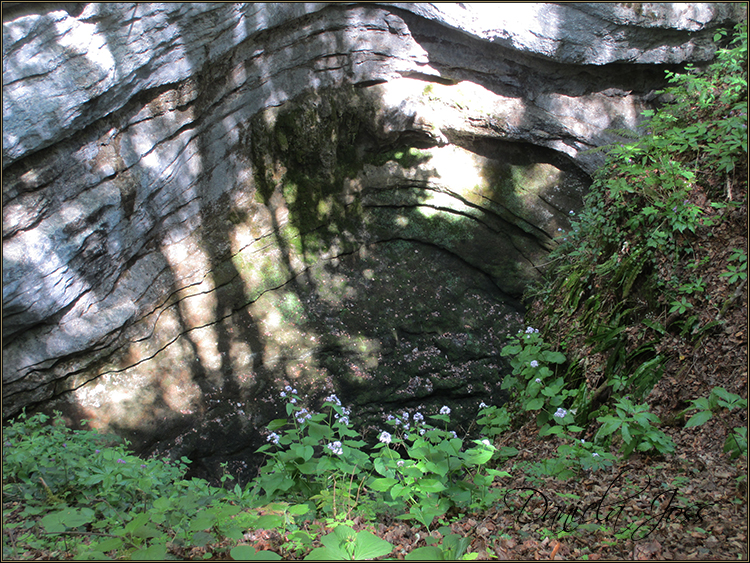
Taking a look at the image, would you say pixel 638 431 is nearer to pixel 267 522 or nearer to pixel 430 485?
pixel 430 485

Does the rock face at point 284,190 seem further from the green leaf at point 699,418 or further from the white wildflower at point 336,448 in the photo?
the green leaf at point 699,418

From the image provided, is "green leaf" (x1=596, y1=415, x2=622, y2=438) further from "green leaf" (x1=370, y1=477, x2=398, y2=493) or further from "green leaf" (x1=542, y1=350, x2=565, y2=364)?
"green leaf" (x1=370, y1=477, x2=398, y2=493)

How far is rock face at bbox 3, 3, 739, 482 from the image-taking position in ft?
14.5

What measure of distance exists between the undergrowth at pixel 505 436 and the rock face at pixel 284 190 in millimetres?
1162

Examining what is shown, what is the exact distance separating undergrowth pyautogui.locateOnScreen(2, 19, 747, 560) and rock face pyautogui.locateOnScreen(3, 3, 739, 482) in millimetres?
1162

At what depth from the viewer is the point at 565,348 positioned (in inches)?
184

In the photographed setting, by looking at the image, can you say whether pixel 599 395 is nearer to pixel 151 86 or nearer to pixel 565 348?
pixel 565 348

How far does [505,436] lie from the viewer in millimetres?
4484

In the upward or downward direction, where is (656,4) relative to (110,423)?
upward

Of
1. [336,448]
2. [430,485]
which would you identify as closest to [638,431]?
[430,485]

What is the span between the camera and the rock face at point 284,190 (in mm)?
4422

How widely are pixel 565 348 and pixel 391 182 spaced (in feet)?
13.2

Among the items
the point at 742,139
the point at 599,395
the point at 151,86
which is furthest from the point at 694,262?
the point at 151,86

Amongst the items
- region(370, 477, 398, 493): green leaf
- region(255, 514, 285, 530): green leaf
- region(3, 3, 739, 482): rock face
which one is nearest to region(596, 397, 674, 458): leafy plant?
region(370, 477, 398, 493): green leaf
